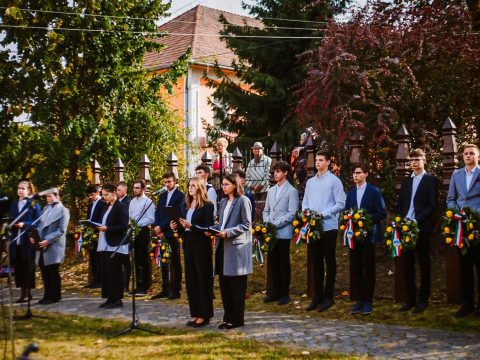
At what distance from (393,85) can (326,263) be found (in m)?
3.36

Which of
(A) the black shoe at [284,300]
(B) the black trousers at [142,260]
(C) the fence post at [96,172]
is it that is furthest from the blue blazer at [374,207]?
(C) the fence post at [96,172]

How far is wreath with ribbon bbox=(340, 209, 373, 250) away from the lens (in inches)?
340

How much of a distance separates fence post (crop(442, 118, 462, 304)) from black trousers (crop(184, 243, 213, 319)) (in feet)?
10.8

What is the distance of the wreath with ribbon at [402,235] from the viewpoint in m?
8.32

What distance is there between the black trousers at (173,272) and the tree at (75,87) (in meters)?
5.70

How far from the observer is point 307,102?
10.7 metres

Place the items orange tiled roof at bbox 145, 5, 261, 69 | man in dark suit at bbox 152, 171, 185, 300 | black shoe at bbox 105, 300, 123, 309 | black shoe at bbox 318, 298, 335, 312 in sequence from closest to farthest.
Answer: black shoe at bbox 318, 298, 335, 312
black shoe at bbox 105, 300, 123, 309
man in dark suit at bbox 152, 171, 185, 300
orange tiled roof at bbox 145, 5, 261, 69

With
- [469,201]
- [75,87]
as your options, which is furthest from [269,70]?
[469,201]

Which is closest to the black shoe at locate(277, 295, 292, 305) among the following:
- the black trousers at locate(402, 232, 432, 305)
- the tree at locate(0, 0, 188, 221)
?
the black trousers at locate(402, 232, 432, 305)

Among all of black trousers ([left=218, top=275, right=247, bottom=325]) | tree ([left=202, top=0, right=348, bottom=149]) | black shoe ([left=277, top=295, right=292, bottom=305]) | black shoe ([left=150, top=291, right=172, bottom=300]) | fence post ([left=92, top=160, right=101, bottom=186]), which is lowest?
black shoe ([left=150, top=291, right=172, bottom=300])

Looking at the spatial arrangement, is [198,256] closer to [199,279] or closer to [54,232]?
[199,279]

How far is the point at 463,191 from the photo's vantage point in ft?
27.2

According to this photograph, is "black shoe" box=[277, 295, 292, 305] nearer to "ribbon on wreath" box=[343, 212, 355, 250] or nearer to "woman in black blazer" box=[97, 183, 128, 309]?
"ribbon on wreath" box=[343, 212, 355, 250]

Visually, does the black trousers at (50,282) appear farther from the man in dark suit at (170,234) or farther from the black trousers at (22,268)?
the man in dark suit at (170,234)
